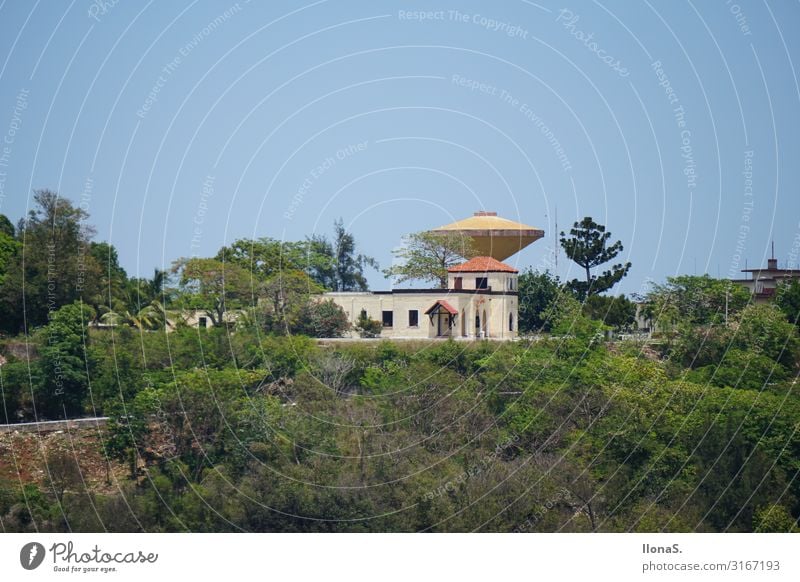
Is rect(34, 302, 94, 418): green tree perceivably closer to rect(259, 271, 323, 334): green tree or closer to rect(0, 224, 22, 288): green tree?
rect(259, 271, 323, 334): green tree

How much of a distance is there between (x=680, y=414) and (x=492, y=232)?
21.0 metres

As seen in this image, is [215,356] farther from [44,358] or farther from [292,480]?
[292,480]

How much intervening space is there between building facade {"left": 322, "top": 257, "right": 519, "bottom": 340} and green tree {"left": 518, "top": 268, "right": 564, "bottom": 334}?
9.59 ft

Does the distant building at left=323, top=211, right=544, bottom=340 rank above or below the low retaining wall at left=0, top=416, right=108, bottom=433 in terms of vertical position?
above

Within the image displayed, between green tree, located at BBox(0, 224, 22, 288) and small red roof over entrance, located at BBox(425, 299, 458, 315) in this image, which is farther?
green tree, located at BBox(0, 224, 22, 288)

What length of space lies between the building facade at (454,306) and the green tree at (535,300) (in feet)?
9.59

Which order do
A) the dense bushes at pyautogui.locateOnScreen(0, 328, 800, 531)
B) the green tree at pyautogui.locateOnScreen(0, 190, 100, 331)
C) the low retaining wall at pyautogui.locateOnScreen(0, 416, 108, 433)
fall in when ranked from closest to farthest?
the dense bushes at pyautogui.locateOnScreen(0, 328, 800, 531), the low retaining wall at pyautogui.locateOnScreen(0, 416, 108, 433), the green tree at pyautogui.locateOnScreen(0, 190, 100, 331)

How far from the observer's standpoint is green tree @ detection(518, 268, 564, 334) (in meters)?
65.7

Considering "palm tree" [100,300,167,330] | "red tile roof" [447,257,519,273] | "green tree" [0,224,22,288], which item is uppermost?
"green tree" [0,224,22,288]

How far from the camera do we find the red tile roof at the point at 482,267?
61250 mm

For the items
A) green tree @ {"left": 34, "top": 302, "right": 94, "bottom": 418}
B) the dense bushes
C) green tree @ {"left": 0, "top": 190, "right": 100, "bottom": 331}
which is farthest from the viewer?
green tree @ {"left": 0, "top": 190, "right": 100, "bottom": 331}

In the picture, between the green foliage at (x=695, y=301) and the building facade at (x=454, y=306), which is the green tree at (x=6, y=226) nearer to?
the building facade at (x=454, y=306)

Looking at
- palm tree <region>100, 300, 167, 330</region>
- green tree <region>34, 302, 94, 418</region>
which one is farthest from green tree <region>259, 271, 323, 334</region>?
green tree <region>34, 302, 94, 418</region>

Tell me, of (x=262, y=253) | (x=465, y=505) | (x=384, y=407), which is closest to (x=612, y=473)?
(x=465, y=505)
